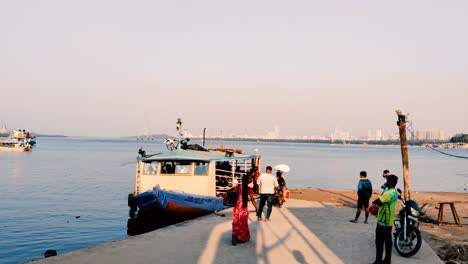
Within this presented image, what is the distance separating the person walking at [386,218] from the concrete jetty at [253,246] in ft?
2.58

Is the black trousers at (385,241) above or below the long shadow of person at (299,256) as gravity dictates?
above

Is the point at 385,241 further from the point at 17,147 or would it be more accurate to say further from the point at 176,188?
the point at 17,147

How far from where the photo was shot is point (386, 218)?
9.55 meters

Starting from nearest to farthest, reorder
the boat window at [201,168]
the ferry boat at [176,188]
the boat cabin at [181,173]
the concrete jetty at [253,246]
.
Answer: the concrete jetty at [253,246] < the ferry boat at [176,188] < the boat cabin at [181,173] < the boat window at [201,168]

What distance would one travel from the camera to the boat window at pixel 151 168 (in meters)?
20.9

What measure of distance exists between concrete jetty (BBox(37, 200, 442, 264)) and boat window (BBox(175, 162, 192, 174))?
5.05 metres

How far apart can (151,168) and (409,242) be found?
13172 mm

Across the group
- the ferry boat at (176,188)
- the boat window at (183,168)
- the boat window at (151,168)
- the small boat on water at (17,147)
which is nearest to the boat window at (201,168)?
the ferry boat at (176,188)

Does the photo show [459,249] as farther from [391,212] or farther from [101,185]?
[101,185]

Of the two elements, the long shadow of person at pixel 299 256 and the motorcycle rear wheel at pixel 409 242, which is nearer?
the long shadow of person at pixel 299 256

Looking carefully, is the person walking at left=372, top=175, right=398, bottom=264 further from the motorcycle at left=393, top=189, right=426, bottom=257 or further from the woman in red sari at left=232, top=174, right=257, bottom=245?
the woman in red sari at left=232, top=174, right=257, bottom=245

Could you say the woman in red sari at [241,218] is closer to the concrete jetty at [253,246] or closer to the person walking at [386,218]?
the concrete jetty at [253,246]

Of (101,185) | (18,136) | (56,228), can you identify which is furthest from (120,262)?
(18,136)

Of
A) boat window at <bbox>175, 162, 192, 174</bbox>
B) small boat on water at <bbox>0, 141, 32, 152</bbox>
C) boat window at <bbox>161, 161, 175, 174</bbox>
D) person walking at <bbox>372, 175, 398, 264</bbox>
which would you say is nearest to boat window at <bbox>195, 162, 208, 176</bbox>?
boat window at <bbox>175, 162, 192, 174</bbox>
